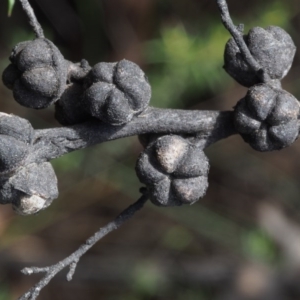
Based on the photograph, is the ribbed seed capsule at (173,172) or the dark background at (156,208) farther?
the dark background at (156,208)

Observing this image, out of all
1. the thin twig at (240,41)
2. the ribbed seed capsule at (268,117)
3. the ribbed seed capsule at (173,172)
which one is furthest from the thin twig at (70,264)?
the thin twig at (240,41)

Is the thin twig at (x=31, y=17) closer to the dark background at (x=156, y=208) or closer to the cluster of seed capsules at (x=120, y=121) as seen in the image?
the cluster of seed capsules at (x=120, y=121)

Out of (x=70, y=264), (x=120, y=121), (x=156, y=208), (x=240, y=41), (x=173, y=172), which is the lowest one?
(x=156, y=208)

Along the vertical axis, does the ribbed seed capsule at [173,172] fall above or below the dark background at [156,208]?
above

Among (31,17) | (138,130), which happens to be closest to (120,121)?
(138,130)

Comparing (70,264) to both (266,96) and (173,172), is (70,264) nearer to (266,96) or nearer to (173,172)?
(173,172)

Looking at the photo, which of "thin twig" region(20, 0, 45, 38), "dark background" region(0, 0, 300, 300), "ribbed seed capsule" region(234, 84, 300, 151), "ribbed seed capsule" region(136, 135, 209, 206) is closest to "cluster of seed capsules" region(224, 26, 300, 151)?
"ribbed seed capsule" region(234, 84, 300, 151)
